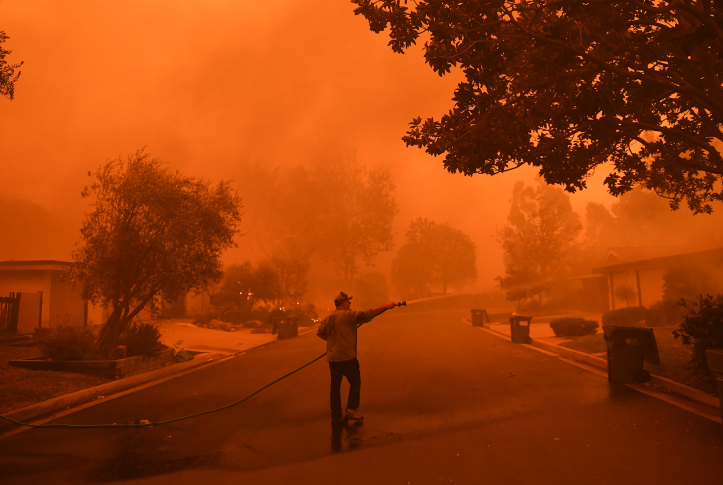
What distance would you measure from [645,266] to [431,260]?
5496cm

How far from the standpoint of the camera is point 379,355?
15.8m

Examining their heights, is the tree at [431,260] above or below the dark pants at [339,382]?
above

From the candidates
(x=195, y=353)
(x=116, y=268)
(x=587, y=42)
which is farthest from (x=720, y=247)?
(x=116, y=268)

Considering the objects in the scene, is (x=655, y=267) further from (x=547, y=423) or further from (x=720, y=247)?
(x=547, y=423)

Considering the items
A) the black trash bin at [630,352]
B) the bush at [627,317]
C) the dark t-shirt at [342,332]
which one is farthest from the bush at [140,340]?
the bush at [627,317]

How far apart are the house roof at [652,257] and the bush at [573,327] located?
315 inches

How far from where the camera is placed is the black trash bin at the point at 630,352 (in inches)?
391

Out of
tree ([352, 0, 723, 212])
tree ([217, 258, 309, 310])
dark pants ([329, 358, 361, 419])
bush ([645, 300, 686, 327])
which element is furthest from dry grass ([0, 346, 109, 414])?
bush ([645, 300, 686, 327])

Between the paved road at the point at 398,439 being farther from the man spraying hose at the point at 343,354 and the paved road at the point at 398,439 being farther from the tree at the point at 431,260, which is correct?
the tree at the point at 431,260

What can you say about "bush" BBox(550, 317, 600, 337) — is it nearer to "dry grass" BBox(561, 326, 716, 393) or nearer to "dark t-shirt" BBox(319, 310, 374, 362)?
"dry grass" BBox(561, 326, 716, 393)

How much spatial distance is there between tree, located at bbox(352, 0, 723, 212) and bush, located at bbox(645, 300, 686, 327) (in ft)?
42.1

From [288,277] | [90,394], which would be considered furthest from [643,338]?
[288,277]

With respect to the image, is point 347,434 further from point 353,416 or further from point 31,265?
point 31,265

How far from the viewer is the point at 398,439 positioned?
252 inches
